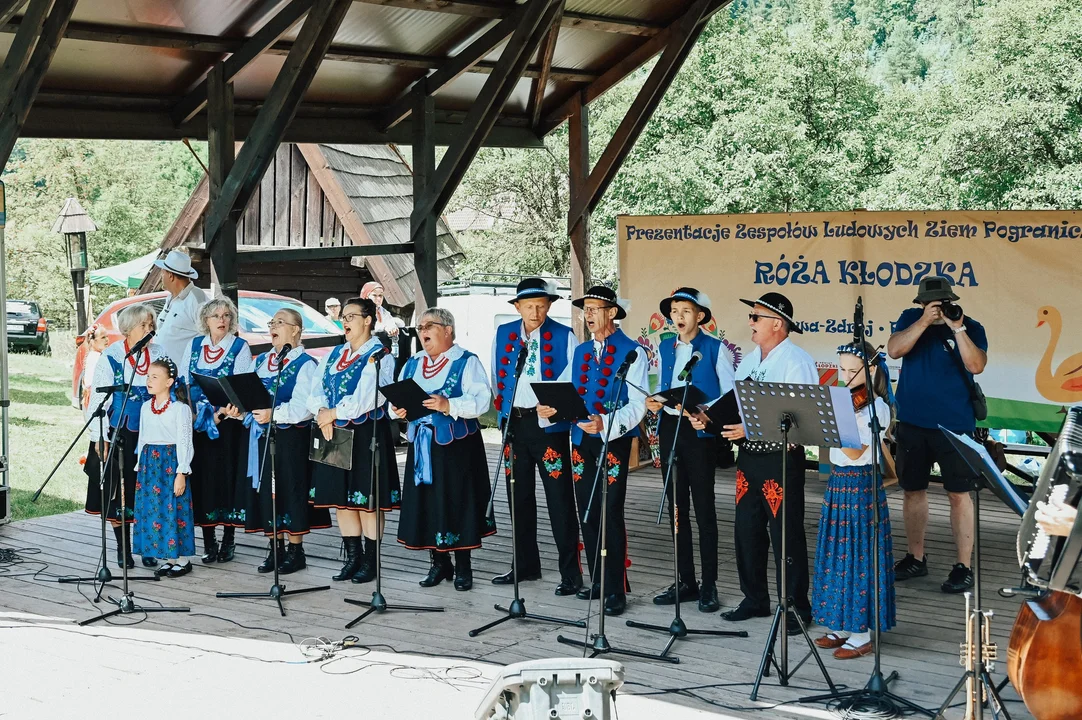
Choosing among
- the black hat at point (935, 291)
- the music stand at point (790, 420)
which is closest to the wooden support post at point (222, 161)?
the music stand at point (790, 420)

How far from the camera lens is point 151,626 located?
221 inches

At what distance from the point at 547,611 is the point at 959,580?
2.24 meters

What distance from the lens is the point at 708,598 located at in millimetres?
5801

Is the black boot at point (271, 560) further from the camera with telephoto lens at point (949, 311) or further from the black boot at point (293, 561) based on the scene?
the camera with telephoto lens at point (949, 311)

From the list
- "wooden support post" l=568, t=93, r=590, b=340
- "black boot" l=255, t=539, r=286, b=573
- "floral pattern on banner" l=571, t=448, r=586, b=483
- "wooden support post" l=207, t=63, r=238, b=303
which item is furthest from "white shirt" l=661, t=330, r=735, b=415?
"wooden support post" l=568, t=93, r=590, b=340

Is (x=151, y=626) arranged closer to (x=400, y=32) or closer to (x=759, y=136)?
(x=400, y=32)

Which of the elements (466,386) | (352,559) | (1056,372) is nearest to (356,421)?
(466,386)

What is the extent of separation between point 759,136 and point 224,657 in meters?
16.2

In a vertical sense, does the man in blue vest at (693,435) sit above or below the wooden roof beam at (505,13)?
below

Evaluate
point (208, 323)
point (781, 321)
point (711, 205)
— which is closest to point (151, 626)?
point (208, 323)

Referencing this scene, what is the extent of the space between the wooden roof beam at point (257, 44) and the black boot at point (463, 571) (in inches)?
130

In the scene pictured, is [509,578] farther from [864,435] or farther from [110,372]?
[110,372]

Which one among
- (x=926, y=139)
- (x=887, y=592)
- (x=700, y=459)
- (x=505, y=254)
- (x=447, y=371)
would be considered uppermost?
(x=926, y=139)

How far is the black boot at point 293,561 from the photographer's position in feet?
21.7
